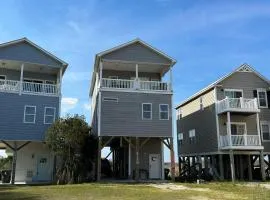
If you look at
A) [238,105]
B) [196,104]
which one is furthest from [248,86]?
[196,104]

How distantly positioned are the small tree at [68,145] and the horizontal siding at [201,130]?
11306mm

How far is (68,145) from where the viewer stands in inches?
950

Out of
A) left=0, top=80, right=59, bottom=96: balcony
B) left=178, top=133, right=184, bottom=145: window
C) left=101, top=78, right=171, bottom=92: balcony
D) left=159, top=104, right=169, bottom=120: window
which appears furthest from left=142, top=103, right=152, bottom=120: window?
left=178, top=133, right=184, bottom=145: window

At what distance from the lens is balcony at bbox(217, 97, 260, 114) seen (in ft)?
92.3

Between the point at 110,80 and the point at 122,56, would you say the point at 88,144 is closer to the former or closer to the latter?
the point at 110,80

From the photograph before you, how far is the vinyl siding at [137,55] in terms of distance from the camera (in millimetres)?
26984

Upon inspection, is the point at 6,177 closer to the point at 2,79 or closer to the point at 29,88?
the point at 29,88

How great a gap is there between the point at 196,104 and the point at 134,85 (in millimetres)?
9156

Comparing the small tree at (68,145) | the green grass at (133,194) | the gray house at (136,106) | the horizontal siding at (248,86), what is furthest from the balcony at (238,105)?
the small tree at (68,145)

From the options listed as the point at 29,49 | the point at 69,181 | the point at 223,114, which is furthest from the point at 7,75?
the point at 223,114

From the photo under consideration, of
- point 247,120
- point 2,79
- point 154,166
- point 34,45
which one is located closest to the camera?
point 34,45

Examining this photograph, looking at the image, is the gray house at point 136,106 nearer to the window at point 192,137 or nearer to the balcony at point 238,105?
the balcony at point 238,105

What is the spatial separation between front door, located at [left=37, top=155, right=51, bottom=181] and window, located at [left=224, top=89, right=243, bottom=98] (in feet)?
52.3

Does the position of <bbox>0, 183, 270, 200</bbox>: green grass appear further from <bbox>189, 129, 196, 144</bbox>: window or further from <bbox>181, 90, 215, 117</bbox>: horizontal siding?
<bbox>189, 129, 196, 144</bbox>: window
